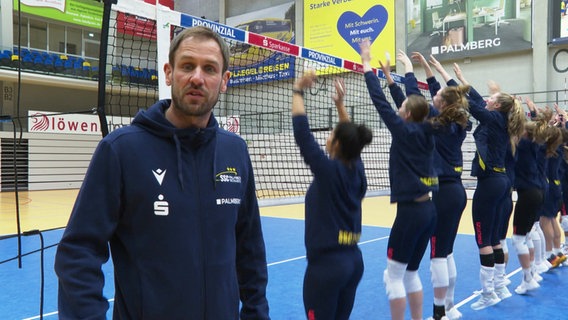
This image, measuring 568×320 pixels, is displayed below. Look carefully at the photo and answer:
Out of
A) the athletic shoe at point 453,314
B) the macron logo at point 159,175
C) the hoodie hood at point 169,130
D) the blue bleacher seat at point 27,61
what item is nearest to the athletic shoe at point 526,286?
the athletic shoe at point 453,314

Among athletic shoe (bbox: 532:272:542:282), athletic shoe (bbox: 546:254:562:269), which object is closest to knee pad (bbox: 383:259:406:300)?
athletic shoe (bbox: 532:272:542:282)

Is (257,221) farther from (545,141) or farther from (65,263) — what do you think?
(545,141)

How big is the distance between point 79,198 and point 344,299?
1705 millimetres

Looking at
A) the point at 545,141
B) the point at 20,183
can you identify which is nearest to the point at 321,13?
the point at 20,183

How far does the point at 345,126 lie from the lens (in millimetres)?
2598

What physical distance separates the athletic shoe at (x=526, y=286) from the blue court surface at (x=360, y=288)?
0.06m

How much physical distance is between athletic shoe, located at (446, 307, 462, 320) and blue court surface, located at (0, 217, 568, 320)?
0.15 m

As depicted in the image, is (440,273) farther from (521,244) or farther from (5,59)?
(5,59)

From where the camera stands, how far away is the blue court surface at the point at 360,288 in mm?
4043

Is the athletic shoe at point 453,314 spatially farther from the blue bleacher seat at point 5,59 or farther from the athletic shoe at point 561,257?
the blue bleacher seat at point 5,59

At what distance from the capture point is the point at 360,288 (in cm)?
481

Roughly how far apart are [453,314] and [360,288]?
1.08 meters

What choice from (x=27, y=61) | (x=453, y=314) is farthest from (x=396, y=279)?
(x=27, y=61)

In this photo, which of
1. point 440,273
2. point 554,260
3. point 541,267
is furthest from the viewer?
point 554,260
